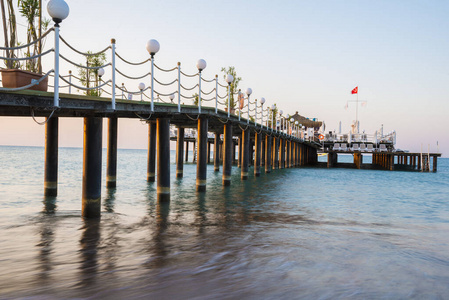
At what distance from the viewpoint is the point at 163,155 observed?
13.7m

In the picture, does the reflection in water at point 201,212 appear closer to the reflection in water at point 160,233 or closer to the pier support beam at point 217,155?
the reflection in water at point 160,233

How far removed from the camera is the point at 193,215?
12.8 meters

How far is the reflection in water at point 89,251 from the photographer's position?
6.39 meters

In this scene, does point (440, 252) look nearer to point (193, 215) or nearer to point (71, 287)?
point (193, 215)

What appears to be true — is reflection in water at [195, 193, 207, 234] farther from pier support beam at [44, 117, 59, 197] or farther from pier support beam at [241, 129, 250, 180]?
pier support beam at [241, 129, 250, 180]

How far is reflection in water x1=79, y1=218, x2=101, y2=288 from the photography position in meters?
6.39

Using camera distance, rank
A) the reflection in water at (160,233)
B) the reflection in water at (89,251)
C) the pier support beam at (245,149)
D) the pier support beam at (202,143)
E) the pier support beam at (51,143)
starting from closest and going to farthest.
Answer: the reflection in water at (89,251), the reflection in water at (160,233), the pier support beam at (51,143), the pier support beam at (202,143), the pier support beam at (245,149)

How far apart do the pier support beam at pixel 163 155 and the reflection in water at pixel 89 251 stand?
3608mm

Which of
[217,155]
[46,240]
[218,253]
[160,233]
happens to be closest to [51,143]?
[46,240]

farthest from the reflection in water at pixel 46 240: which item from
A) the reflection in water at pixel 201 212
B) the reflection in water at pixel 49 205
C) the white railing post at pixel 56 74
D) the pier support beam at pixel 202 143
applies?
the pier support beam at pixel 202 143

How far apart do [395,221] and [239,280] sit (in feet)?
30.5

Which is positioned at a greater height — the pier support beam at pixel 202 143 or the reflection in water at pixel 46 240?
the pier support beam at pixel 202 143

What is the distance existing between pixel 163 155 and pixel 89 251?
6.03m

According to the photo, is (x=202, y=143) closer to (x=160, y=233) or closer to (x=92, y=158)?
(x=92, y=158)
